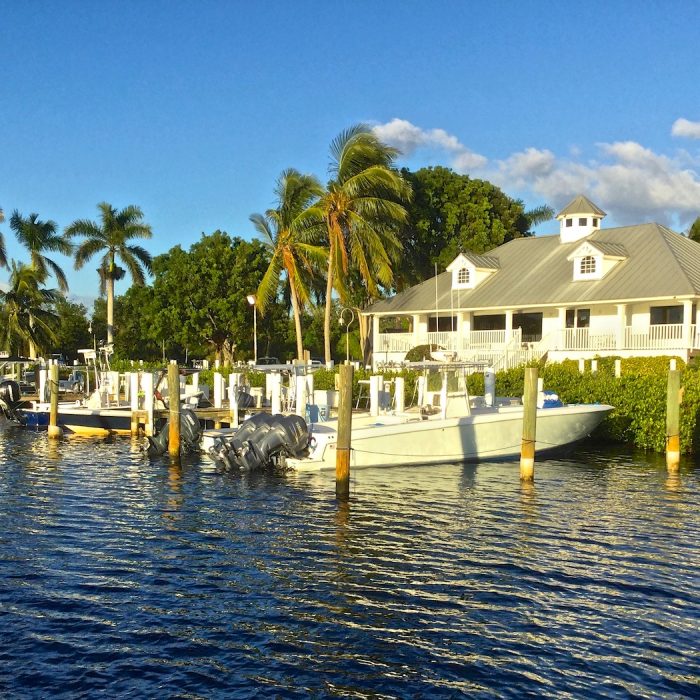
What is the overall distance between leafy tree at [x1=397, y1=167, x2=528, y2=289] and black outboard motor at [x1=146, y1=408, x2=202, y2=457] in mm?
29209

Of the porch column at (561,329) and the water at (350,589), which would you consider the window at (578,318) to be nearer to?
the porch column at (561,329)

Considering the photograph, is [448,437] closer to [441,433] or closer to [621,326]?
[441,433]

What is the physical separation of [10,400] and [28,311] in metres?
20.7

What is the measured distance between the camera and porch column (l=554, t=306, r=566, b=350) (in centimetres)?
3669

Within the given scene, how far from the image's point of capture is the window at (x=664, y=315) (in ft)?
116

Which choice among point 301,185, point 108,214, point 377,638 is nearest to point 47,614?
point 377,638

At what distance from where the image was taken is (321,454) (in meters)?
→ 21.5

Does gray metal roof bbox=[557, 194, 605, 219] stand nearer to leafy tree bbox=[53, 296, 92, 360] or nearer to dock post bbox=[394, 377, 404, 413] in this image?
dock post bbox=[394, 377, 404, 413]

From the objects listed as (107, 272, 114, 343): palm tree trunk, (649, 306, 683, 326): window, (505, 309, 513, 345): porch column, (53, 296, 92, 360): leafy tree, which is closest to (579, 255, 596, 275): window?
(649, 306, 683, 326): window

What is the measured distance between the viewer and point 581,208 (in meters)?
42.8

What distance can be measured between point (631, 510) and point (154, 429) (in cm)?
1592

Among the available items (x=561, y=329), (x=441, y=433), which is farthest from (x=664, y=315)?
(x=441, y=433)

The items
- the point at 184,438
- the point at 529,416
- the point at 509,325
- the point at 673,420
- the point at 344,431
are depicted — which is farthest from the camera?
the point at 509,325

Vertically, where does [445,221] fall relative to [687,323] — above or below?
above
